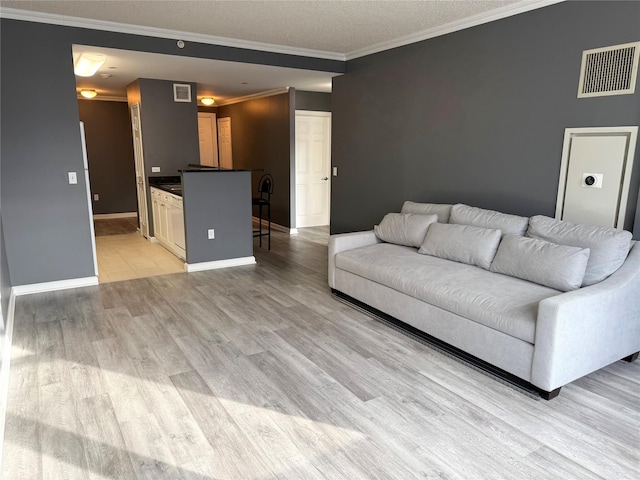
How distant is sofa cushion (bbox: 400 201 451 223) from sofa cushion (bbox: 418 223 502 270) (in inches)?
9.2

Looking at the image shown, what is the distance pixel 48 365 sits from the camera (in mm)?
2895

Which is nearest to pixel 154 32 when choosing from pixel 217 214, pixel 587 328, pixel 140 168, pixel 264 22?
pixel 264 22

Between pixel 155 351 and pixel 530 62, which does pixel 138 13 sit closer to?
pixel 155 351

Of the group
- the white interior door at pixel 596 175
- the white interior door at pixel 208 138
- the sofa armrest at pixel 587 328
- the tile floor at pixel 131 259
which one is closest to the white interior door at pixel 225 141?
the white interior door at pixel 208 138

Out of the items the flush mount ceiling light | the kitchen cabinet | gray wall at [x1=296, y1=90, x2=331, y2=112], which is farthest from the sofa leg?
gray wall at [x1=296, y1=90, x2=331, y2=112]

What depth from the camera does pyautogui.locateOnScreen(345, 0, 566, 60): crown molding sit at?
3559 mm

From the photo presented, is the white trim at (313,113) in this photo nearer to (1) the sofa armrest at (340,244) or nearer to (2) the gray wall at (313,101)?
(2) the gray wall at (313,101)

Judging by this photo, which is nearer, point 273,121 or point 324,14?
point 324,14

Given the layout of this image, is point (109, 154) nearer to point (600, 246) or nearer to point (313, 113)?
point (313, 113)

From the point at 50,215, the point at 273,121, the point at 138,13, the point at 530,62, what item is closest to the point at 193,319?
the point at 50,215

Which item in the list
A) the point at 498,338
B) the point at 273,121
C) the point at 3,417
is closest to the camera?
the point at 3,417

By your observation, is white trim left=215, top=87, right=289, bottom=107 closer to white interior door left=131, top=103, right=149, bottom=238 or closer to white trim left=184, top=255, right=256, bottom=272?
white interior door left=131, top=103, right=149, bottom=238

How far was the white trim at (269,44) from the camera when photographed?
3.73 metres

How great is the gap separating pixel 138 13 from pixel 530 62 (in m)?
3.34
